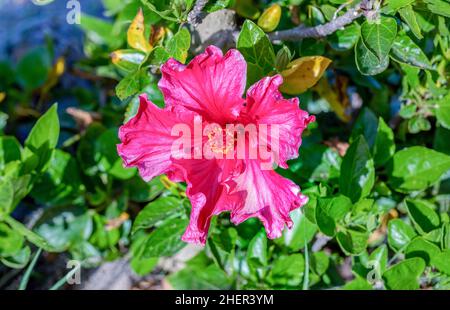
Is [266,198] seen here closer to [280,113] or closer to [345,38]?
[280,113]

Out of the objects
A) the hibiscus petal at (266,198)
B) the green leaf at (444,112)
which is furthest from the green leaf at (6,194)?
the green leaf at (444,112)

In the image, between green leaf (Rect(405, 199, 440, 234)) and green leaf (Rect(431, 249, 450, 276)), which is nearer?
green leaf (Rect(431, 249, 450, 276))

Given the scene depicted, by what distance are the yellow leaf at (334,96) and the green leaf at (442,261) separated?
575 mm

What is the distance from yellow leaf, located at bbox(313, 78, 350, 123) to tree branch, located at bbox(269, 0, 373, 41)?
234mm

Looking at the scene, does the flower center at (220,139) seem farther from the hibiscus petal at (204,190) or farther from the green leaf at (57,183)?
the green leaf at (57,183)

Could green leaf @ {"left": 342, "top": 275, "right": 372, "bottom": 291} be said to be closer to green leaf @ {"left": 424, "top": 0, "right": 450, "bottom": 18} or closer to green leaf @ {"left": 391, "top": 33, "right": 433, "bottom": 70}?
green leaf @ {"left": 391, "top": 33, "right": 433, "bottom": 70}

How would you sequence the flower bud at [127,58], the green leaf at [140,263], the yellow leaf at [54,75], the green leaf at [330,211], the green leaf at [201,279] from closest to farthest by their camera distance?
the green leaf at [330,211]
the flower bud at [127,58]
the green leaf at [201,279]
the green leaf at [140,263]
the yellow leaf at [54,75]

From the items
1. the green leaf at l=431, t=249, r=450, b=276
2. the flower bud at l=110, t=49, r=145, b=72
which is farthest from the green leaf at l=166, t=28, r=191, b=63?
the green leaf at l=431, t=249, r=450, b=276

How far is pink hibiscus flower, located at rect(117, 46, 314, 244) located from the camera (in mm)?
1376

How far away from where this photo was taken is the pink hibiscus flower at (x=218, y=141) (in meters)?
1.38

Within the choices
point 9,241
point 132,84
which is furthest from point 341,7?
point 9,241

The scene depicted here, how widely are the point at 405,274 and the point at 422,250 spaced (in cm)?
8
